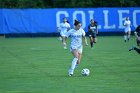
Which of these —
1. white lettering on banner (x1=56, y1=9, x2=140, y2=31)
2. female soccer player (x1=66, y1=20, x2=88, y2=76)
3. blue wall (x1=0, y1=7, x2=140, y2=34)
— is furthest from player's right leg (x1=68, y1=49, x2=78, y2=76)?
white lettering on banner (x1=56, y1=9, x2=140, y2=31)

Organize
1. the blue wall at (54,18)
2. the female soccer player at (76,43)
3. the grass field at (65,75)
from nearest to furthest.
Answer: the grass field at (65,75), the female soccer player at (76,43), the blue wall at (54,18)

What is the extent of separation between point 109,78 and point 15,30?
35.5 m

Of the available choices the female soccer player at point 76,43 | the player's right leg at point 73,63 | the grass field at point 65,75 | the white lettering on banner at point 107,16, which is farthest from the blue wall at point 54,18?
the player's right leg at point 73,63

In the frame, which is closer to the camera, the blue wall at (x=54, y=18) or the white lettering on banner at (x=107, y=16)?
the blue wall at (x=54, y=18)

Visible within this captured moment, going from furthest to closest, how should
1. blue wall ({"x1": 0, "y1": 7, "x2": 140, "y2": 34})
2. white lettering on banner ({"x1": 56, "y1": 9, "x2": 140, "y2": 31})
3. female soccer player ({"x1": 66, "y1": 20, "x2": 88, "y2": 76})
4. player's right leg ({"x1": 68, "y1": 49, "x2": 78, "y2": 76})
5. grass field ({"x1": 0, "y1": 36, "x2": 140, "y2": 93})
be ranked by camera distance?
white lettering on banner ({"x1": 56, "y1": 9, "x2": 140, "y2": 31}) → blue wall ({"x1": 0, "y1": 7, "x2": 140, "y2": 34}) → female soccer player ({"x1": 66, "y1": 20, "x2": 88, "y2": 76}) → player's right leg ({"x1": 68, "y1": 49, "x2": 78, "y2": 76}) → grass field ({"x1": 0, "y1": 36, "x2": 140, "y2": 93})

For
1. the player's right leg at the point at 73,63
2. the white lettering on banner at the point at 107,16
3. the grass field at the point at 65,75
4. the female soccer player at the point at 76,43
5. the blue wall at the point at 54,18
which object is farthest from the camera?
the white lettering on banner at the point at 107,16

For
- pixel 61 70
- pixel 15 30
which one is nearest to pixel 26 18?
pixel 15 30

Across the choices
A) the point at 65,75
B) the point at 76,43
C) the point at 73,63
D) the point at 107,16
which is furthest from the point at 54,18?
the point at 73,63

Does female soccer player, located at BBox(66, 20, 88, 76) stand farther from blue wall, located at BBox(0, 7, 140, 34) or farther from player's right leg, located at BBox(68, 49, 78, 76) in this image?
blue wall, located at BBox(0, 7, 140, 34)

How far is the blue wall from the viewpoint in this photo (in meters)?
55.1

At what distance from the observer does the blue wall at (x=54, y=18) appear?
5512 centimetres

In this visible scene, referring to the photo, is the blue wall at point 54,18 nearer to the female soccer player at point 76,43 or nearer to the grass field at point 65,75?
the grass field at point 65,75

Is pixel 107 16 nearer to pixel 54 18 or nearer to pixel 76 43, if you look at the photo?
pixel 54 18

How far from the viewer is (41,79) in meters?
20.1
